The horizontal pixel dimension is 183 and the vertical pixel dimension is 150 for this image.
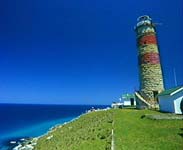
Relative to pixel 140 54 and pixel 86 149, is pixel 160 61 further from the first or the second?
pixel 86 149

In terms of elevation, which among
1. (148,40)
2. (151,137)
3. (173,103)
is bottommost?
(151,137)

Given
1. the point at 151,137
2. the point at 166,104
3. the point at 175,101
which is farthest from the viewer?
the point at 166,104

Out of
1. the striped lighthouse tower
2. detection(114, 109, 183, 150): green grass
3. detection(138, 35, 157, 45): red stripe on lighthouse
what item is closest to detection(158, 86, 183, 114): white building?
the striped lighthouse tower

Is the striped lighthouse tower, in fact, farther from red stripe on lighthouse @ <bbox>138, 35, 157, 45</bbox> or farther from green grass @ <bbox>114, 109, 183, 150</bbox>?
green grass @ <bbox>114, 109, 183, 150</bbox>

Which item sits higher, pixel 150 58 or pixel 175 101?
pixel 150 58

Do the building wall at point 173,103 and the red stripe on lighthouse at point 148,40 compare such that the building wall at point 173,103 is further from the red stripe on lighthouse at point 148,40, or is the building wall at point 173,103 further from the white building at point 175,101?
the red stripe on lighthouse at point 148,40

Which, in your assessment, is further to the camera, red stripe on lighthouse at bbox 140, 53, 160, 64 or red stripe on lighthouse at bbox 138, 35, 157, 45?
red stripe on lighthouse at bbox 138, 35, 157, 45

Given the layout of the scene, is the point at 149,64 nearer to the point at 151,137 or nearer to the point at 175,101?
the point at 175,101

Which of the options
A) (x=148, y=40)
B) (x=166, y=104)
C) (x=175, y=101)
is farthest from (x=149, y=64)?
(x=175, y=101)

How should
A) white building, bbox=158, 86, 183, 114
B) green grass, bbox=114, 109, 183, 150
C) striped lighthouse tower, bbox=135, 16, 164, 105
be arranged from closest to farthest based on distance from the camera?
1. green grass, bbox=114, 109, 183, 150
2. white building, bbox=158, 86, 183, 114
3. striped lighthouse tower, bbox=135, 16, 164, 105
